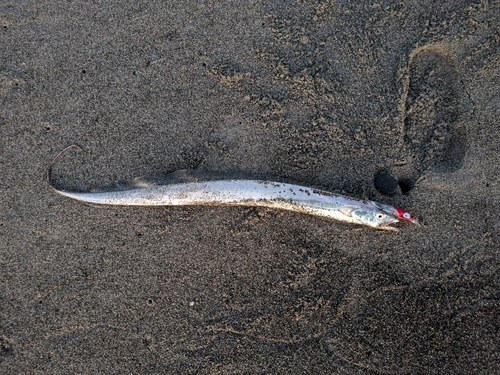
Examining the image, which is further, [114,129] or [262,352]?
[114,129]

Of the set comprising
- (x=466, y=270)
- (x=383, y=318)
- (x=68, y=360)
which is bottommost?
(x=68, y=360)

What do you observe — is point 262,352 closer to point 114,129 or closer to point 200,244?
point 200,244

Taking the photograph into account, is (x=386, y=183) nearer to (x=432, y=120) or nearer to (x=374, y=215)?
(x=374, y=215)

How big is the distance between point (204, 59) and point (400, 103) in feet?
6.51

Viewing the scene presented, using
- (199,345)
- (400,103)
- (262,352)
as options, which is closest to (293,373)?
(262,352)

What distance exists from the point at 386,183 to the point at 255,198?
128 cm

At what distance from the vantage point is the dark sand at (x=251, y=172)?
2971 mm

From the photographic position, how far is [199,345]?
298cm

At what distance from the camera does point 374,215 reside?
291cm

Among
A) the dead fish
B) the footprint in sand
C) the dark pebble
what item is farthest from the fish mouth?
the footprint in sand

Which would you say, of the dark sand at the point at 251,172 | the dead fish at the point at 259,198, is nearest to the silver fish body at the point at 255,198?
the dead fish at the point at 259,198

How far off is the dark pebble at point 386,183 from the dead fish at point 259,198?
0.59 ft

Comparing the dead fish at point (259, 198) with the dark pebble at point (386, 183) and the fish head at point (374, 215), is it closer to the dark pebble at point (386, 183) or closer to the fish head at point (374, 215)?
the fish head at point (374, 215)

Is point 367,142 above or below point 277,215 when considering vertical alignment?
above
